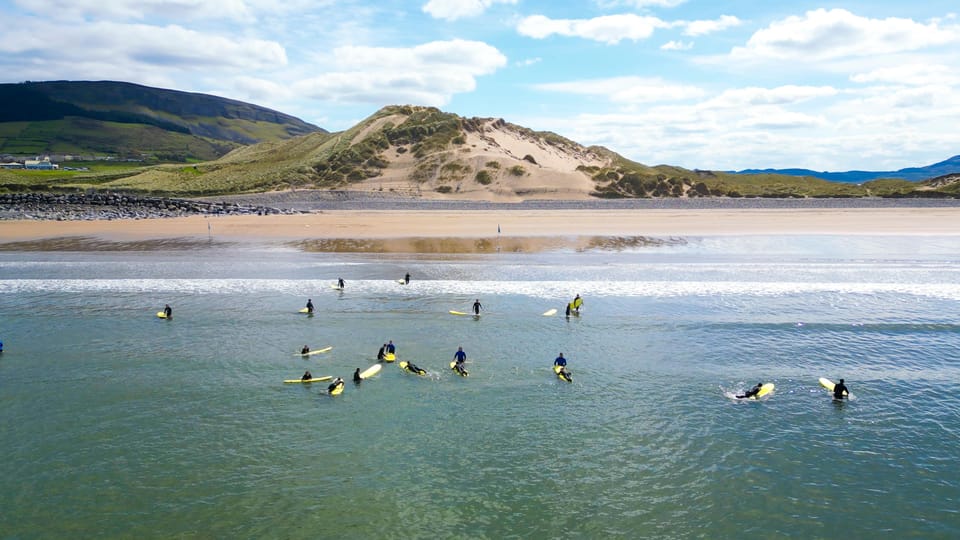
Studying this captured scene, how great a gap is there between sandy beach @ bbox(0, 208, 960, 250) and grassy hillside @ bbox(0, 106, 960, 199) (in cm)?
1870

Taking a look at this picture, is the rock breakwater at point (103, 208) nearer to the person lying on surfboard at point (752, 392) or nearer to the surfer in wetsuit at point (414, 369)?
the surfer in wetsuit at point (414, 369)

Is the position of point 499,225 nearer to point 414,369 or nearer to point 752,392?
point 414,369

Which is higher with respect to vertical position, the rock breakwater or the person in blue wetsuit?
the rock breakwater

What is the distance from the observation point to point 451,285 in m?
36.8

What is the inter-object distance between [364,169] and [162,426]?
9344cm

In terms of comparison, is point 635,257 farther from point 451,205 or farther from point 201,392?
point 451,205

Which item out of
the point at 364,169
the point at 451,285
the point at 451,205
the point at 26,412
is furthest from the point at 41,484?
the point at 364,169

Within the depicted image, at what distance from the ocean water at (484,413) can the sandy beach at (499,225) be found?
22.0 meters

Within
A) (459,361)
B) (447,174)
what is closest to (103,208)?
(447,174)

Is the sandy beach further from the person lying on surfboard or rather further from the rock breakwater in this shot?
the person lying on surfboard

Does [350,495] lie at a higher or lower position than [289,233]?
lower

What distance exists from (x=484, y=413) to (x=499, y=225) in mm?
47168

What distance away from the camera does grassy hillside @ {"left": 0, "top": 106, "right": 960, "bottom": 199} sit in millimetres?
96438

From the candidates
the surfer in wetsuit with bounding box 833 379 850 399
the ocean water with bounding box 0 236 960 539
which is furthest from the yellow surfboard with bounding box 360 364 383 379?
the surfer in wetsuit with bounding box 833 379 850 399
